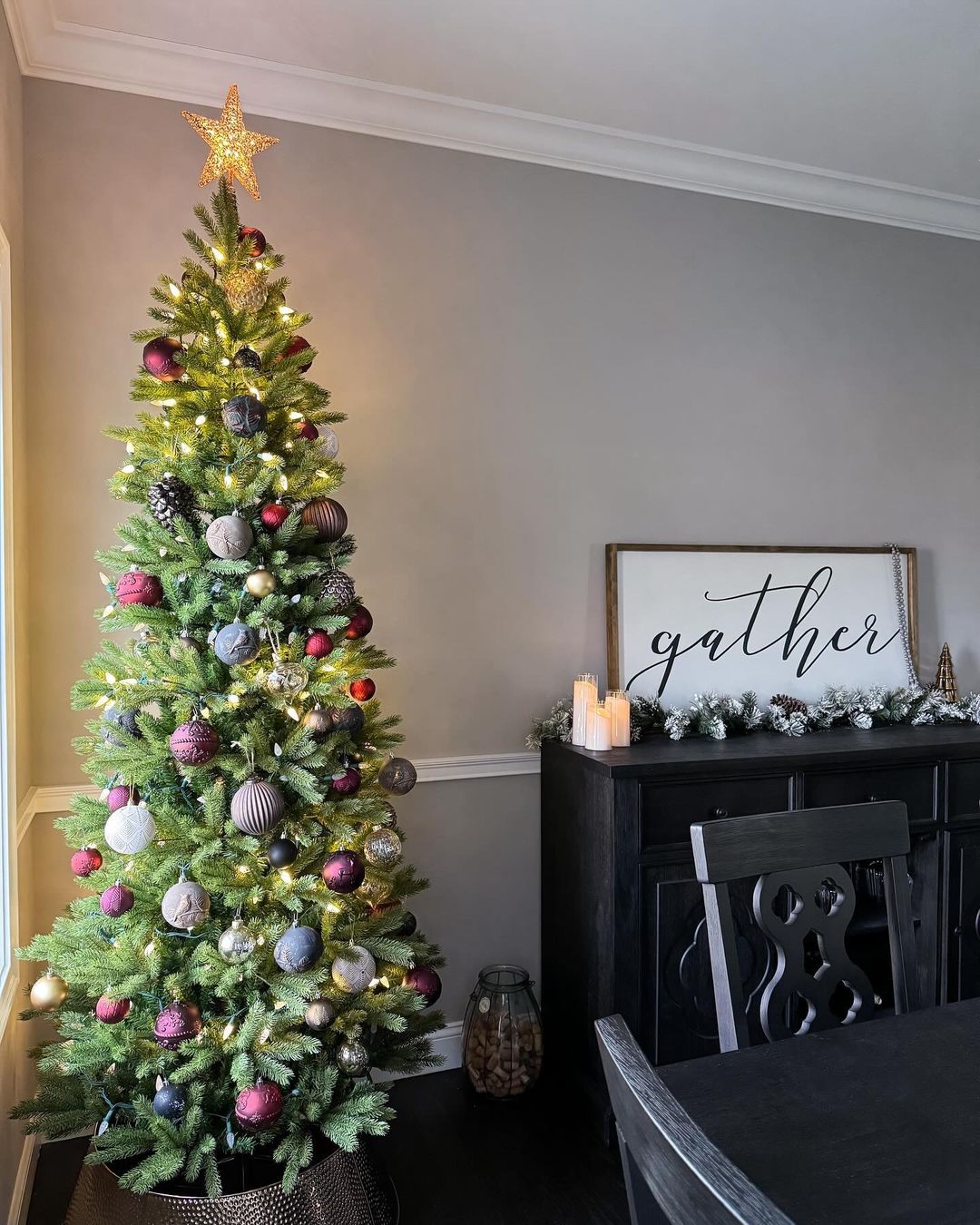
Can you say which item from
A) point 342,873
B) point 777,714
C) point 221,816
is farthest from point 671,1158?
point 777,714

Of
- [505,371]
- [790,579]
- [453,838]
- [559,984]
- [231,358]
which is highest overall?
[505,371]

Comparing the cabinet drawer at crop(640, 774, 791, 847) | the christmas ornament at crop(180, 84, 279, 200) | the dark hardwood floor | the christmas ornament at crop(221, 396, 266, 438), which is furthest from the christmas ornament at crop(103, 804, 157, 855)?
the christmas ornament at crop(180, 84, 279, 200)

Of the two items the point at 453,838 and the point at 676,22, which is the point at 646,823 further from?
the point at 676,22

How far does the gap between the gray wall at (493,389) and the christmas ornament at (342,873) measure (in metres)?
0.97

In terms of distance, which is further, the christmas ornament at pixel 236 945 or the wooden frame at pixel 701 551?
the wooden frame at pixel 701 551

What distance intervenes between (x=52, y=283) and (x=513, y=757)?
1.90m

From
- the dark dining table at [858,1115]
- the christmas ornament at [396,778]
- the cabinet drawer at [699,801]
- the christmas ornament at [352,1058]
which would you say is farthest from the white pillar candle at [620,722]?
the dark dining table at [858,1115]

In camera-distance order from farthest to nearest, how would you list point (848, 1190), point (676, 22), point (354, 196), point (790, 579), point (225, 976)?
point (790, 579)
point (354, 196)
point (676, 22)
point (225, 976)
point (848, 1190)

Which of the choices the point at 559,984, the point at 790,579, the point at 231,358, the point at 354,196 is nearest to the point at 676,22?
the point at 354,196

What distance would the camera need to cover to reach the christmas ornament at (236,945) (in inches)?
65.4

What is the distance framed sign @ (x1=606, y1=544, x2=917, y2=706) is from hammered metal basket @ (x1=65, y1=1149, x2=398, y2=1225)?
1597 millimetres

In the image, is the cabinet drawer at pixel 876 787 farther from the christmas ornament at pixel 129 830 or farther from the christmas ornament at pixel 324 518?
the christmas ornament at pixel 129 830

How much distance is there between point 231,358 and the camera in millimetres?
1882

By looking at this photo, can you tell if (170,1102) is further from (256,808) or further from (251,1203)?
(256,808)
